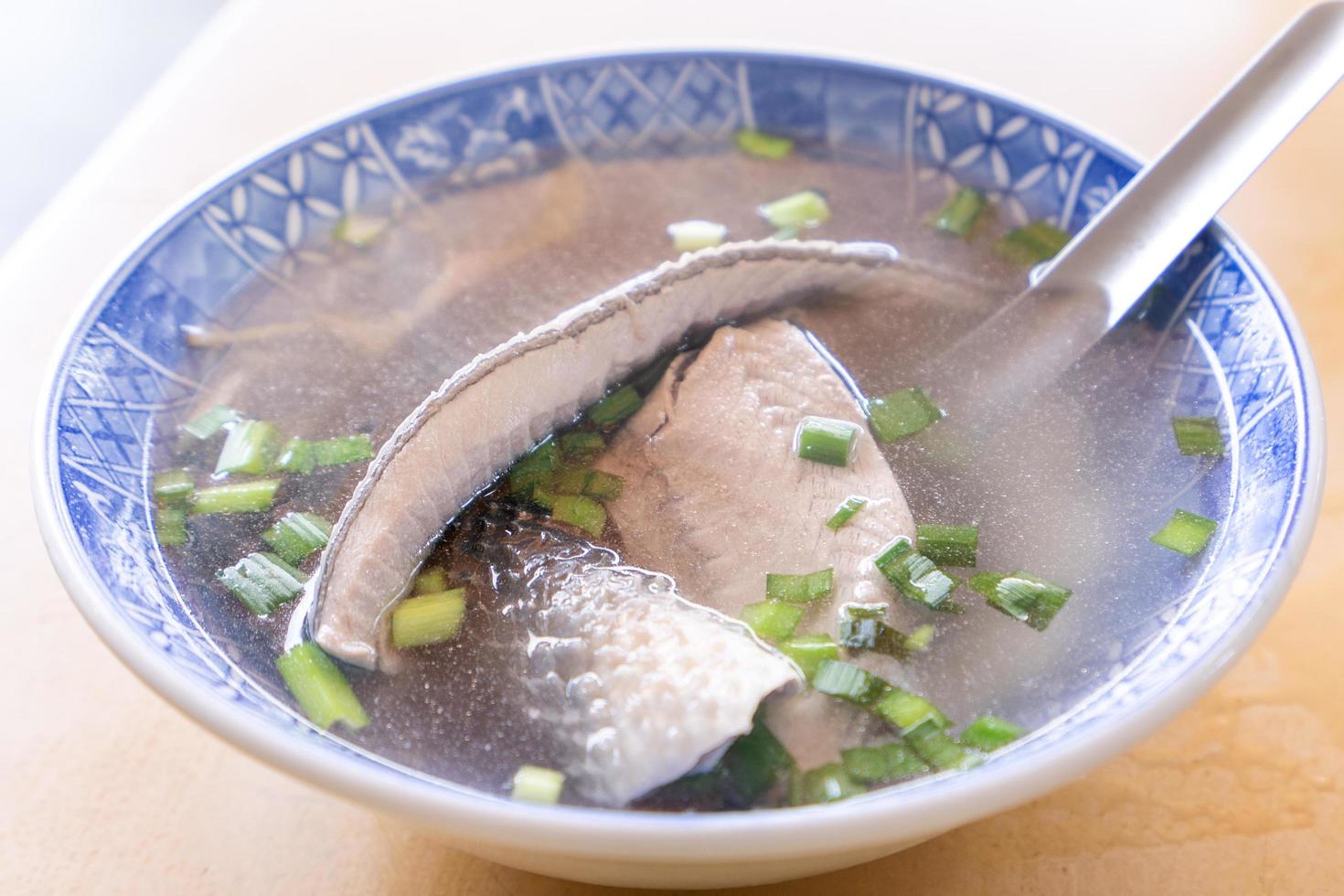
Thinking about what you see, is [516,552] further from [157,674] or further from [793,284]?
[793,284]

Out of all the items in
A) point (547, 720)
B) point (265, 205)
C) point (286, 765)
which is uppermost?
point (265, 205)

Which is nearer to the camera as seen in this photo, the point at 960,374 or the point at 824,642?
the point at 824,642

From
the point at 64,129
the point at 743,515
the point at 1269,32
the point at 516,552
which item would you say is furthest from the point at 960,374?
the point at 64,129

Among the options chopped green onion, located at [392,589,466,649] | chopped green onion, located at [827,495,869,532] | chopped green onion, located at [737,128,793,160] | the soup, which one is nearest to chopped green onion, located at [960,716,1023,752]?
the soup

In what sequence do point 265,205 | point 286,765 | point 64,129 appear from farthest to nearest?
point 64,129
point 265,205
point 286,765

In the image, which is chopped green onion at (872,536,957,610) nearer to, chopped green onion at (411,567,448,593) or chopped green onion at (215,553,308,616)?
chopped green onion at (411,567,448,593)

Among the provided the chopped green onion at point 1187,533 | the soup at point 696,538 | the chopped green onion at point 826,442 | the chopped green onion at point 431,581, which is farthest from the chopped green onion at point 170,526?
the chopped green onion at point 1187,533

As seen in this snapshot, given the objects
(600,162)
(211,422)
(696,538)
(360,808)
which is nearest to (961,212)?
(600,162)
